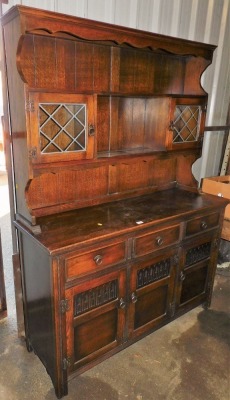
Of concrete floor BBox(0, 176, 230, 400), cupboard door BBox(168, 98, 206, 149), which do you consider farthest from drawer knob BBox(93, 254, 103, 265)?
cupboard door BBox(168, 98, 206, 149)

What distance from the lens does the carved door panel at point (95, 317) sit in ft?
5.31

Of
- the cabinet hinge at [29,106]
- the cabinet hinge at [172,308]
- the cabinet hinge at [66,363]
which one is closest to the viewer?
the cabinet hinge at [29,106]

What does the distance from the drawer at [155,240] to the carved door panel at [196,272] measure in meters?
0.17

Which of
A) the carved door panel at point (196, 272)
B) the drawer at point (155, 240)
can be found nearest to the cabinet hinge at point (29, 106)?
the drawer at point (155, 240)

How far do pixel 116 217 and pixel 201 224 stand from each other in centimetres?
67

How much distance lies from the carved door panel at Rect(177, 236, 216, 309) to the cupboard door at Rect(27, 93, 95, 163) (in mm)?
1025

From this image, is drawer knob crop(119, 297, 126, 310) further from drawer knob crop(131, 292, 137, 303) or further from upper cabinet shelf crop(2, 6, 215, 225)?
upper cabinet shelf crop(2, 6, 215, 225)

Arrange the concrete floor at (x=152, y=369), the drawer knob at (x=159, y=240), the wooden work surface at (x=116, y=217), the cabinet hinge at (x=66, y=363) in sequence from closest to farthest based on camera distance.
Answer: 1. the wooden work surface at (x=116, y=217)
2. the cabinet hinge at (x=66, y=363)
3. the concrete floor at (x=152, y=369)
4. the drawer knob at (x=159, y=240)

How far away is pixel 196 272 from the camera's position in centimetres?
226

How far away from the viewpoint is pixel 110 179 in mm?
2160

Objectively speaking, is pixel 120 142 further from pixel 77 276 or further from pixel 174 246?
pixel 77 276

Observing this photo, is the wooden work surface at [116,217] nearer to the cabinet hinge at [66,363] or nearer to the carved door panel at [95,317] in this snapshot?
the carved door panel at [95,317]

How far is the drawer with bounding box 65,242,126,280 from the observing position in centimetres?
153

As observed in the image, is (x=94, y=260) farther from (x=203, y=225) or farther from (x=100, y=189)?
(x=203, y=225)
